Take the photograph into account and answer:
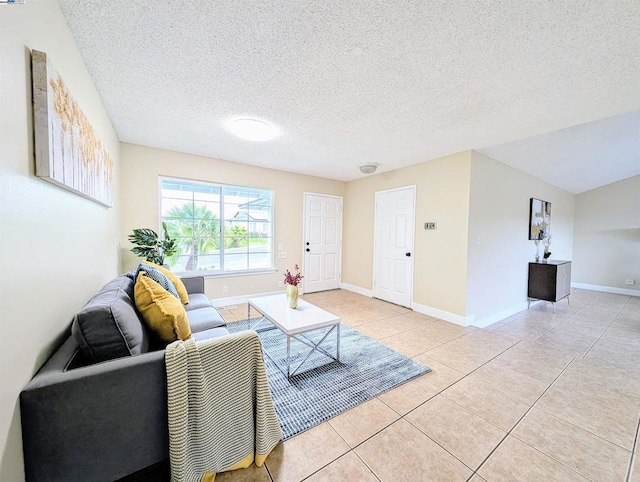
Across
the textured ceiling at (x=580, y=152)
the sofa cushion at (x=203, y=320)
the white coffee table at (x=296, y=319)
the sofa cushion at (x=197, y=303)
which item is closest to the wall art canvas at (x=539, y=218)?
the textured ceiling at (x=580, y=152)

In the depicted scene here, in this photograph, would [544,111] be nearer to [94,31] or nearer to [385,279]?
[385,279]

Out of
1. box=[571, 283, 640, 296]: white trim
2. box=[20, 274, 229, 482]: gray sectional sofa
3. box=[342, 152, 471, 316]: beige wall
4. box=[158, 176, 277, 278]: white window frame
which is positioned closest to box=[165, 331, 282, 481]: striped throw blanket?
box=[20, 274, 229, 482]: gray sectional sofa

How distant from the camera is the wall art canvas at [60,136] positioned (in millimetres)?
1015

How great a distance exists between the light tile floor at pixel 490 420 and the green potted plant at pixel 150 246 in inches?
102

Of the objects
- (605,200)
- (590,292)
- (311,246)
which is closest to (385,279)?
(311,246)

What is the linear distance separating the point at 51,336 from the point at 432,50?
2547 mm

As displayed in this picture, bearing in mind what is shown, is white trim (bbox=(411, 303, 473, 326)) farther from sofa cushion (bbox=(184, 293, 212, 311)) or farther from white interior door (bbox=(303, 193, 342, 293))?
sofa cushion (bbox=(184, 293, 212, 311))

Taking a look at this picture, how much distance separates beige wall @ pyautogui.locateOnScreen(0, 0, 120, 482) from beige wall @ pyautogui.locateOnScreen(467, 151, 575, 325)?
12.6 feet

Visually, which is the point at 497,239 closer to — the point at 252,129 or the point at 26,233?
the point at 252,129

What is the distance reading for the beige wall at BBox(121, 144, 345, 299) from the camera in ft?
10.9

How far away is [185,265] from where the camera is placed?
3750 mm

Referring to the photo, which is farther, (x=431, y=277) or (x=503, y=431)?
(x=431, y=277)

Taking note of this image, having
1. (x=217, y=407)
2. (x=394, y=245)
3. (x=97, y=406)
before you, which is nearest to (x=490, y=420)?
(x=217, y=407)

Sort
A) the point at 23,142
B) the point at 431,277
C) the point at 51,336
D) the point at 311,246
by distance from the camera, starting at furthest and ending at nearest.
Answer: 1. the point at 311,246
2. the point at 431,277
3. the point at 51,336
4. the point at 23,142
